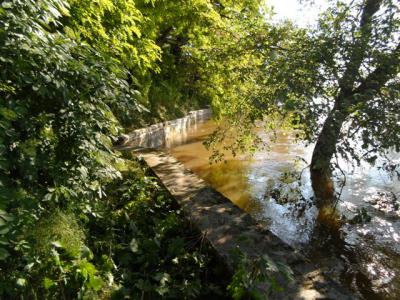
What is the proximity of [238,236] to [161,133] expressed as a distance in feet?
27.4

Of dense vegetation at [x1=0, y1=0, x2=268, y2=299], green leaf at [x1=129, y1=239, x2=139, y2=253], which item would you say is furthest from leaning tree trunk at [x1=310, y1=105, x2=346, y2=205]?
green leaf at [x1=129, y1=239, x2=139, y2=253]

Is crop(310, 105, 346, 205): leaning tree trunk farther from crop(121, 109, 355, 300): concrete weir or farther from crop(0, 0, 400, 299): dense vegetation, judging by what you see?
crop(121, 109, 355, 300): concrete weir

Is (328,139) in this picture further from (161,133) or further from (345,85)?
(161,133)

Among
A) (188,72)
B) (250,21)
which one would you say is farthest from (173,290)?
(188,72)

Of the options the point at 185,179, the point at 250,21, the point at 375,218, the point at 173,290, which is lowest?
the point at 375,218

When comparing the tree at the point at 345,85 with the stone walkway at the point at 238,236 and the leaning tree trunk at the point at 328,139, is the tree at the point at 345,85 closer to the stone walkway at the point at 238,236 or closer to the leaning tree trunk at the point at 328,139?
the leaning tree trunk at the point at 328,139

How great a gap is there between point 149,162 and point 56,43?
444 centimetres

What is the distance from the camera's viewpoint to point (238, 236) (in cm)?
378

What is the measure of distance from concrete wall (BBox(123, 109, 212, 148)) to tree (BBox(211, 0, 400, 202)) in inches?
175

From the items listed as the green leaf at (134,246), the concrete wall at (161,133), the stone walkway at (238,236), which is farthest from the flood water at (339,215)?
the green leaf at (134,246)

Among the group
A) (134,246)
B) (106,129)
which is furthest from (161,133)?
(106,129)

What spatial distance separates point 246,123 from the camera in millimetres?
7316

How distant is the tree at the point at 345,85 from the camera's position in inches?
156

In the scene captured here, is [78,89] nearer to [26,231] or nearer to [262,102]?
[26,231]
